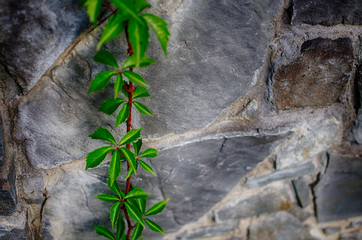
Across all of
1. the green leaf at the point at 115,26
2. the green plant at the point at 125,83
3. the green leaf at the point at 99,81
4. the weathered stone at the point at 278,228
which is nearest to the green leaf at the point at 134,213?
the green plant at the point at 125,83

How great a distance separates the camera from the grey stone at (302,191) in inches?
42.5

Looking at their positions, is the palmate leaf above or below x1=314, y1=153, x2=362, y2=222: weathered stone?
above

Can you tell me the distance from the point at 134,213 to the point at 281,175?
596 mm

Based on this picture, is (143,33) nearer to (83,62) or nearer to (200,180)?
(83,62)

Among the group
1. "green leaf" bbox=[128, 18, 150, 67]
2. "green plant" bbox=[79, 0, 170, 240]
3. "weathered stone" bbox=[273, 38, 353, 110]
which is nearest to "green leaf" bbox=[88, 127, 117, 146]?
"green plant" bbox=[79, 0, 170, 240]

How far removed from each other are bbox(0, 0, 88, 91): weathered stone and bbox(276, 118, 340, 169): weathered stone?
78 centimetres

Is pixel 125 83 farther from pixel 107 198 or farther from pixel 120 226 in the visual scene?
pixel 120 226

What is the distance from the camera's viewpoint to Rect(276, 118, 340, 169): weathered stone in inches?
37.1

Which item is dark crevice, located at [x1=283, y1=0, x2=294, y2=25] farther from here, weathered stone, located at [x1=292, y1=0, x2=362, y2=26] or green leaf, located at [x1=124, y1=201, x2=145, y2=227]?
A: green leaf, located at [x1=124, y1=201, x2=145, y2=227]

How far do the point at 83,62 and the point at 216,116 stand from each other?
42 centimetres

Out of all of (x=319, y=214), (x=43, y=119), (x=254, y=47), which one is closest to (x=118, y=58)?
(x=43, y=119)

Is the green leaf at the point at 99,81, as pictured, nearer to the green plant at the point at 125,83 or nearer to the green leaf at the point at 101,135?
the green plant at the point at 125,83

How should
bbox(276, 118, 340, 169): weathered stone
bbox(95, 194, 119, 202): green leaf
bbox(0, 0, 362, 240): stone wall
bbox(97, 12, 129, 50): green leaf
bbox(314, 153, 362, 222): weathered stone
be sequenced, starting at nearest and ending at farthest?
bbox(97, 12, 129, 50): green leaf → bbox(0, 0, 362, 240): stone wall → bbox(95, 194, 119, 202): green leaf → bbox(276, 118, 340, 169): weathered stone → bbox(314, 153, 362, 222): weathered stone

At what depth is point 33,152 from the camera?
2.54 feet
